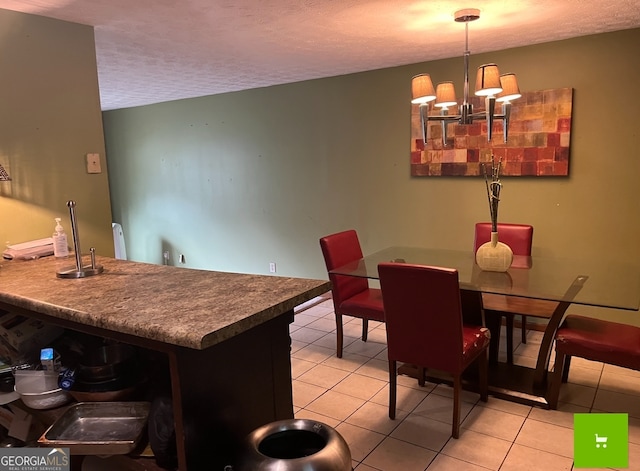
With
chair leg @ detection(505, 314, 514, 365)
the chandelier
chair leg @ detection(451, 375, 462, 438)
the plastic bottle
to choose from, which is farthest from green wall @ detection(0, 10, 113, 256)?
chair leg @ detection(505, 314, 514, 365)

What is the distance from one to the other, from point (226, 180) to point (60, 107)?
265cm

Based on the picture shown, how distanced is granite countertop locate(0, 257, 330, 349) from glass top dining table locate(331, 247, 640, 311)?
1.24m

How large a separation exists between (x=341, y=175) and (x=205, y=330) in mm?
3360

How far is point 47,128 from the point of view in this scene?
98.7 inches

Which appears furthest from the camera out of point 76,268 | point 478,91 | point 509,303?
point 509,303

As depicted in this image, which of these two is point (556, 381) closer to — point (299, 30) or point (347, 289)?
point (347, 289)

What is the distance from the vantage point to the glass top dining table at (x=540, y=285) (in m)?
2.19

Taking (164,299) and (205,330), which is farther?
(164,299)

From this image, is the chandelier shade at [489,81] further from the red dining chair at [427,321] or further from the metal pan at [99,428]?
the metal pan at [99,428]

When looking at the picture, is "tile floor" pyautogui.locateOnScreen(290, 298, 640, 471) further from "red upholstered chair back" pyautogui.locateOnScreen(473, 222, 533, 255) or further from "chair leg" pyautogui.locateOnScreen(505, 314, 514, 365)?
"red upholstered chair back" pyautogui.locateOnScreen(473, 222, 533, 255)
